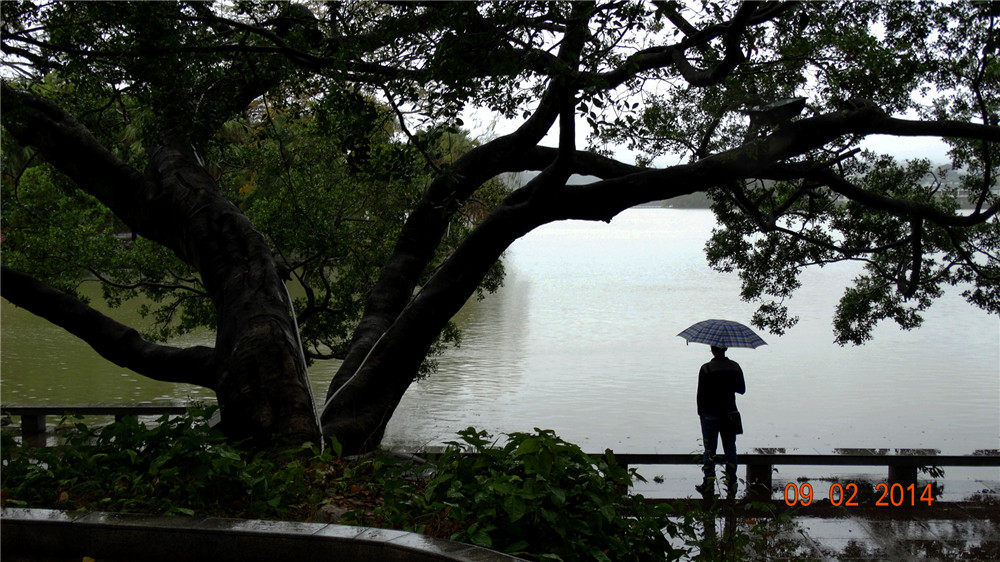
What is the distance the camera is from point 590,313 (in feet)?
99.5

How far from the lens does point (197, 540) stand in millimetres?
3727

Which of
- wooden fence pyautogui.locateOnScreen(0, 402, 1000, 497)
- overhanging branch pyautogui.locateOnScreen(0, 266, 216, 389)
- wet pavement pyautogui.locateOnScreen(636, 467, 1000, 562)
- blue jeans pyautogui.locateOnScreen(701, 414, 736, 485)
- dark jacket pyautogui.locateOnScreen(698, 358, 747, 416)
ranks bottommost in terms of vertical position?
wet pavement pyautogui.locateOnScreen(636, 467, 1000, 562)

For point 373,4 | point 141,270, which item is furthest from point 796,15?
point 141,270

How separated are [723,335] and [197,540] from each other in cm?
617

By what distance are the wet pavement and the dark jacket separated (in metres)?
0.88

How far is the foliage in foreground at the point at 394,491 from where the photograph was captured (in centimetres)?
375

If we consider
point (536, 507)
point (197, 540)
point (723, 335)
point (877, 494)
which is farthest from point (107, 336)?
point (877, 494)

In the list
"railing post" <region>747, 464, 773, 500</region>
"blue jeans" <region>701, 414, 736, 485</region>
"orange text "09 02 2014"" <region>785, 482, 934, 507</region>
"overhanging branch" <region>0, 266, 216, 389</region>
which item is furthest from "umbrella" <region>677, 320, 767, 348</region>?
"overhanging branch" <region>0, 266, 216, 389</region>

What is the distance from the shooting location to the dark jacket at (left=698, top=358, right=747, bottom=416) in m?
8.10

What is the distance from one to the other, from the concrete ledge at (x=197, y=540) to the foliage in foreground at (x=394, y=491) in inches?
6.7

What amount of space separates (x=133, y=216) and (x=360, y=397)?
267 centimetres

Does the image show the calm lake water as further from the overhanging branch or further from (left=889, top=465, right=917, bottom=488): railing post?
the overhanging branch

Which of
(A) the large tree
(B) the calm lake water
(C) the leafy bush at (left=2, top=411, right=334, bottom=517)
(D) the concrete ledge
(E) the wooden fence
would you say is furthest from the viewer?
(B) the calm lake water

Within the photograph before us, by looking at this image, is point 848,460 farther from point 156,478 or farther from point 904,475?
point 156,478
